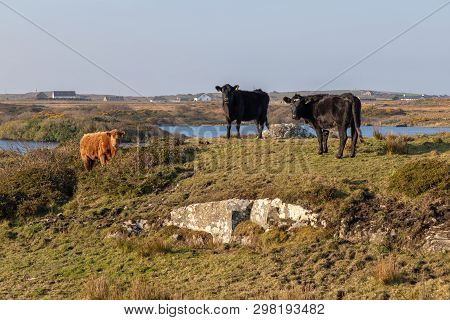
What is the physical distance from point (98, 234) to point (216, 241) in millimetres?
3462

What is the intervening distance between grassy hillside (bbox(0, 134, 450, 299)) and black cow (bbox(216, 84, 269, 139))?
208 centimetres

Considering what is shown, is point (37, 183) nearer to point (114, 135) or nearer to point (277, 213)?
point (114, 135)

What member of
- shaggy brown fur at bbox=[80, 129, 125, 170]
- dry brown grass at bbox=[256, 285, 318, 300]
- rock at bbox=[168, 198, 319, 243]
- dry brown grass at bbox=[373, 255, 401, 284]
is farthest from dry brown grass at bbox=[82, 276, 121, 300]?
shaggy brown fur at bbox=[80, 129, 125, 170]

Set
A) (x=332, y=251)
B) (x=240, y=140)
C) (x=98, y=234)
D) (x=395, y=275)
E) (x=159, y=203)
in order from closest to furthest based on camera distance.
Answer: (x=395, y=275) → (x=332, y=251) → (x=98, y=234) → (x=159, y=203) → (x=240, y=140)

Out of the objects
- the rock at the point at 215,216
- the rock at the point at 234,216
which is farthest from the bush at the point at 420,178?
the rock at the point at 215,216

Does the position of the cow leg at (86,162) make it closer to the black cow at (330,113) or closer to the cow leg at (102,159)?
the cow leg at (102,159)

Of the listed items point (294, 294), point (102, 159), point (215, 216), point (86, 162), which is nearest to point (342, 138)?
point (215, 216)

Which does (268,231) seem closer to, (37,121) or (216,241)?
(216,241)

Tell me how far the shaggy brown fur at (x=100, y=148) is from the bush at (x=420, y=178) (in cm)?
1023

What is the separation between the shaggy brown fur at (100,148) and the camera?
64.2ft

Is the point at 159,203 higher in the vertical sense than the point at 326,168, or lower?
lower

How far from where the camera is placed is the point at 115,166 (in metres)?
19.0

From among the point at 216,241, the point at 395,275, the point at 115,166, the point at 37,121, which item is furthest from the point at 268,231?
the point at 37,121

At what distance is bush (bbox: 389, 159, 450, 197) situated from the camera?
12.7 meters
